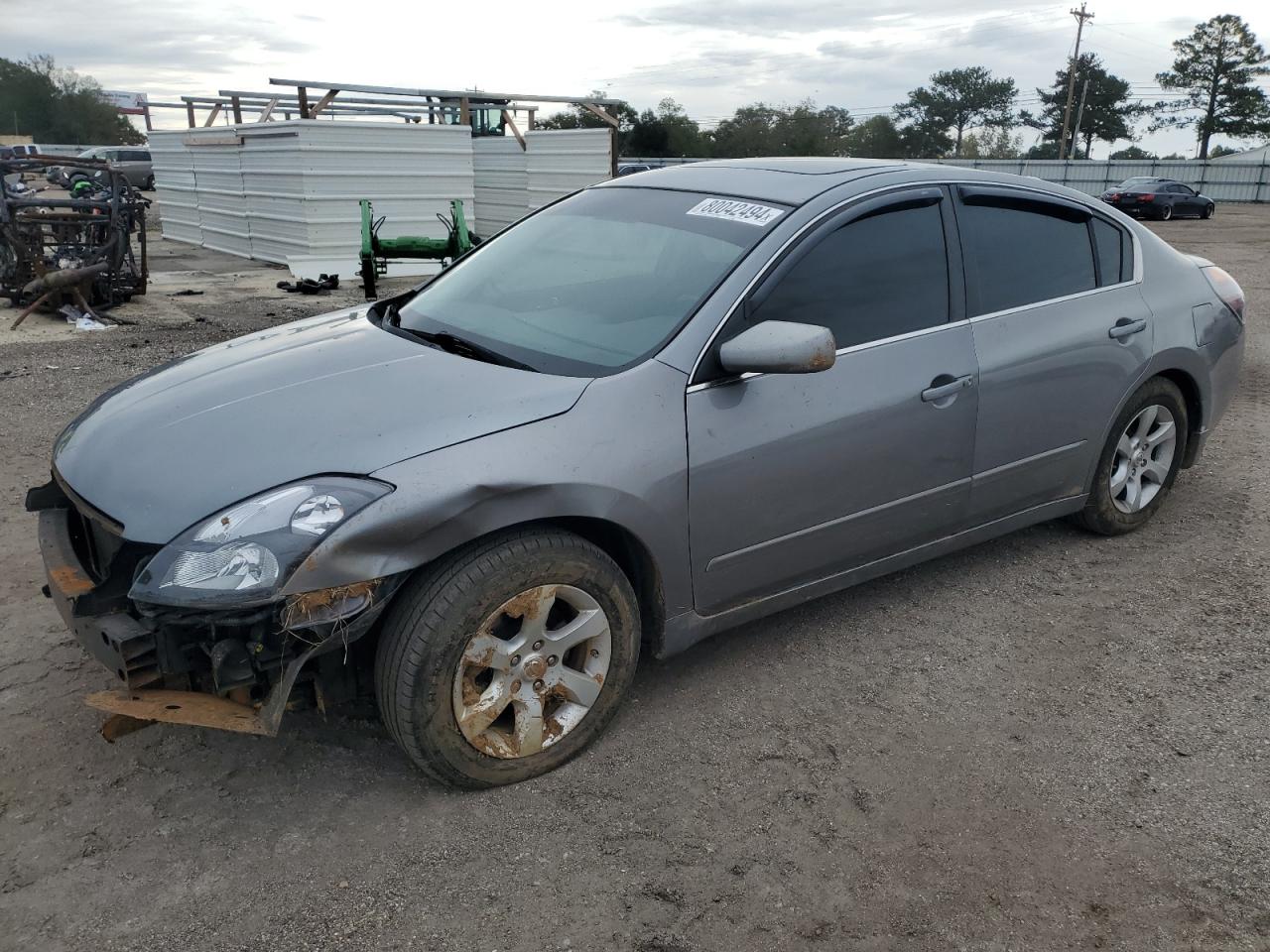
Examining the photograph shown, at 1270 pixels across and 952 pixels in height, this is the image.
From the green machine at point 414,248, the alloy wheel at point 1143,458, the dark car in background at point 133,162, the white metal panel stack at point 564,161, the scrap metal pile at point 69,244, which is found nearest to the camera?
the alloy wheel at point 1143,458

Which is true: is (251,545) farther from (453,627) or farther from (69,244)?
(69,244)

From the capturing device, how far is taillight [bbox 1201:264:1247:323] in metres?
4.57

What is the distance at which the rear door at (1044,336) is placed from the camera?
3.65 meters

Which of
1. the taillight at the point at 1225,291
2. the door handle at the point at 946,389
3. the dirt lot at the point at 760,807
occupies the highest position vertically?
the taillight at the point at 1225,291

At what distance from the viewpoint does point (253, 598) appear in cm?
231

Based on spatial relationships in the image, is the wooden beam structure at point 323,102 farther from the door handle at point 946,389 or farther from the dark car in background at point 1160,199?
the dark car in background at point 1160,199

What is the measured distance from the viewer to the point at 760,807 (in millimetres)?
2711

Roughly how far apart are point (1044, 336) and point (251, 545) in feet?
9.52

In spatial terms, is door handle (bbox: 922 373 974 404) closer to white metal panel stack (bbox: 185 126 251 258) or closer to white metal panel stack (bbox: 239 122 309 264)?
white metal panel stack (bbox: 239 122 309 264)

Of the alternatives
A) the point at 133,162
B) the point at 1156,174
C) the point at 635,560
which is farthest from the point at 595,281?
the point at 1156,174

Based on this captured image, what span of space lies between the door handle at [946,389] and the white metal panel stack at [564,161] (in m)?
12.4

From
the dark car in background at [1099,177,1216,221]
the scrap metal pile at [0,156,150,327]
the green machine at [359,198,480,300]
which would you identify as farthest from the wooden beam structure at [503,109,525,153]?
the dark car in background at [1099,177,1216,221]

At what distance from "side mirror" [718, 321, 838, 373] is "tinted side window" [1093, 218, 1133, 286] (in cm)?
188

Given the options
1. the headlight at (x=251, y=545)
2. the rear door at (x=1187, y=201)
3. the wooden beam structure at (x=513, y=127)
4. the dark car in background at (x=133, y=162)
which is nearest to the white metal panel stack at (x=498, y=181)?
the wooden beam structure at (x=513, y=127)
